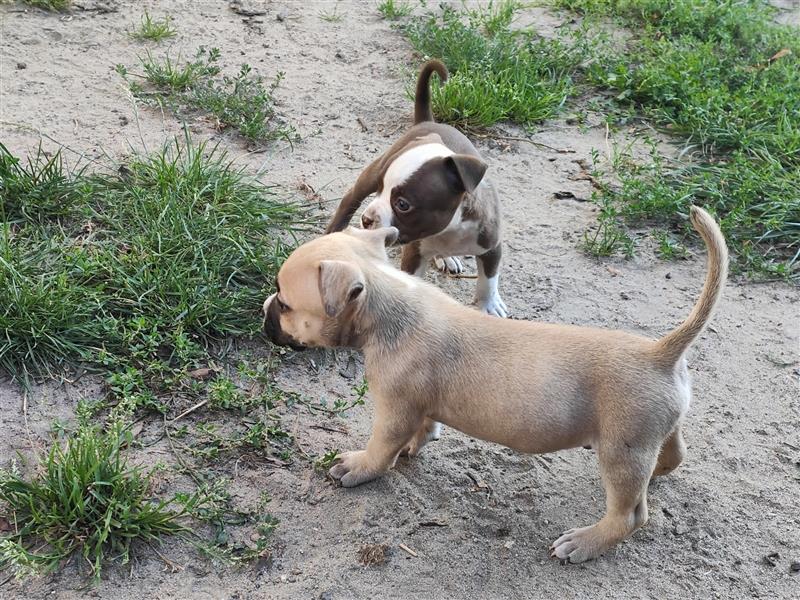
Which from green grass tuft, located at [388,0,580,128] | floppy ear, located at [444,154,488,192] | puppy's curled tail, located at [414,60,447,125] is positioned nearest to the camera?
floppy ear, located at [444,154,488,192]

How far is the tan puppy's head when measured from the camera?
12.3 feet

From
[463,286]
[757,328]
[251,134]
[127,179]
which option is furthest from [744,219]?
[127,179]

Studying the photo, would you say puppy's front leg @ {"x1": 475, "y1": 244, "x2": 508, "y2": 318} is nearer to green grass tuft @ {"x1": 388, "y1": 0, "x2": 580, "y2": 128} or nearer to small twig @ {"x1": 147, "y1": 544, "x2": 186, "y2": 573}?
green grass tuft @ {"x1": 388, "y1": 0, "x2": 580, "y2": 128}

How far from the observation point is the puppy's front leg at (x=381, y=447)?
4062 millimetres

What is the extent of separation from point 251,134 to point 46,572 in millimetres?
4020

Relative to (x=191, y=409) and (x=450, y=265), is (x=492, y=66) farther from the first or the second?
(x=191, y=409)

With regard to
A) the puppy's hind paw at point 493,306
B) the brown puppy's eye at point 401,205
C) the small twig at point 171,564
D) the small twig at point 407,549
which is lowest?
the small twig at point 407,549

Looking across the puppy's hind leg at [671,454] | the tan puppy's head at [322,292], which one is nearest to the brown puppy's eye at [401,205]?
the tan puppy's head at [322,292]

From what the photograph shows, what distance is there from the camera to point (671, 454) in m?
4.34

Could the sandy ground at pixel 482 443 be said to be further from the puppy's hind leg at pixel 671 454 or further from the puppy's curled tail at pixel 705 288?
the puppy's curled tail at pixel 705 288

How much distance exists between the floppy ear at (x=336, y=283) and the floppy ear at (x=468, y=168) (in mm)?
1590

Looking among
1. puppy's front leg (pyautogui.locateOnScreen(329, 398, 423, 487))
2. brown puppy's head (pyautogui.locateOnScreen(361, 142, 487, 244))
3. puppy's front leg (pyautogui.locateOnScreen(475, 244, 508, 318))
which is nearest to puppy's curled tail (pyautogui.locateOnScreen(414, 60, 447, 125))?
brown puppy's head (pyautogui.locateOnScreen(361, 142, 487, 244))

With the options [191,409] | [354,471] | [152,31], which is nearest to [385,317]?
[354,471]

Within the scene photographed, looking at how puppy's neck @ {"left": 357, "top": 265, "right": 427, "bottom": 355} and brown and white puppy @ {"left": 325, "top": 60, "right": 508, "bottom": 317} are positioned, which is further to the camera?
brown and white puppy @ {"left": 325, "top": 60, "right": 508, "bottom": 317}
